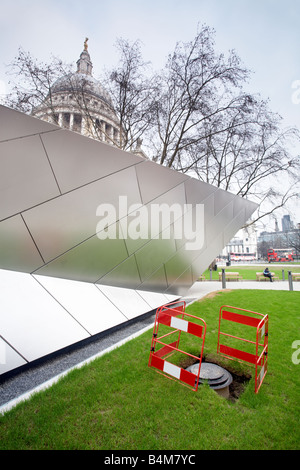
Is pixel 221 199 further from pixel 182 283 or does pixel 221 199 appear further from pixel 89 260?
pixel 89 260

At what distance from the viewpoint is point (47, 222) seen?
4766 mm

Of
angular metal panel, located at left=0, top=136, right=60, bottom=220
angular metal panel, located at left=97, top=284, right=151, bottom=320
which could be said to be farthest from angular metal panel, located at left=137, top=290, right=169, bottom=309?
angular metal panel, located at left=0, top=136, right=60, bottom=220

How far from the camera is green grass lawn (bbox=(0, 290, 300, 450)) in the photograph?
7.71 ft

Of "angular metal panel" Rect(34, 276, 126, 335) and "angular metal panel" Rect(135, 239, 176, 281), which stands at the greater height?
"angular metal panel" Rect(135, 239, 176, 281)

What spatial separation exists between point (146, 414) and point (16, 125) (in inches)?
215

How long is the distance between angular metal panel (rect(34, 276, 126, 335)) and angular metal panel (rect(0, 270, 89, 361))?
0.17 m

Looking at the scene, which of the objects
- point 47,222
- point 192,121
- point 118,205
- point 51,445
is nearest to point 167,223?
point 118,205

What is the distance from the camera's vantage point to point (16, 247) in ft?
14.3

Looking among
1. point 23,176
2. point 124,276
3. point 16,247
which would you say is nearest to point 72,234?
point 16,247

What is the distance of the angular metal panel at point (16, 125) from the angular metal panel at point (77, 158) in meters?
0.24

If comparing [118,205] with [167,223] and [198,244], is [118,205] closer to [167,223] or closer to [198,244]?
[167,223]

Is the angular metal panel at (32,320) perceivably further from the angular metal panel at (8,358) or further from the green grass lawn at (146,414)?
the green grass lawn at (146,414)

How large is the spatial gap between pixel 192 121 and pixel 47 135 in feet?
44.7

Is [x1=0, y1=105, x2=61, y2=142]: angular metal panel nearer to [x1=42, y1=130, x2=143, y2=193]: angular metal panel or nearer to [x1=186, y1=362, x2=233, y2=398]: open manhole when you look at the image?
[x1=42, y1=130, x2=143, y2=193]: angular metal panel
